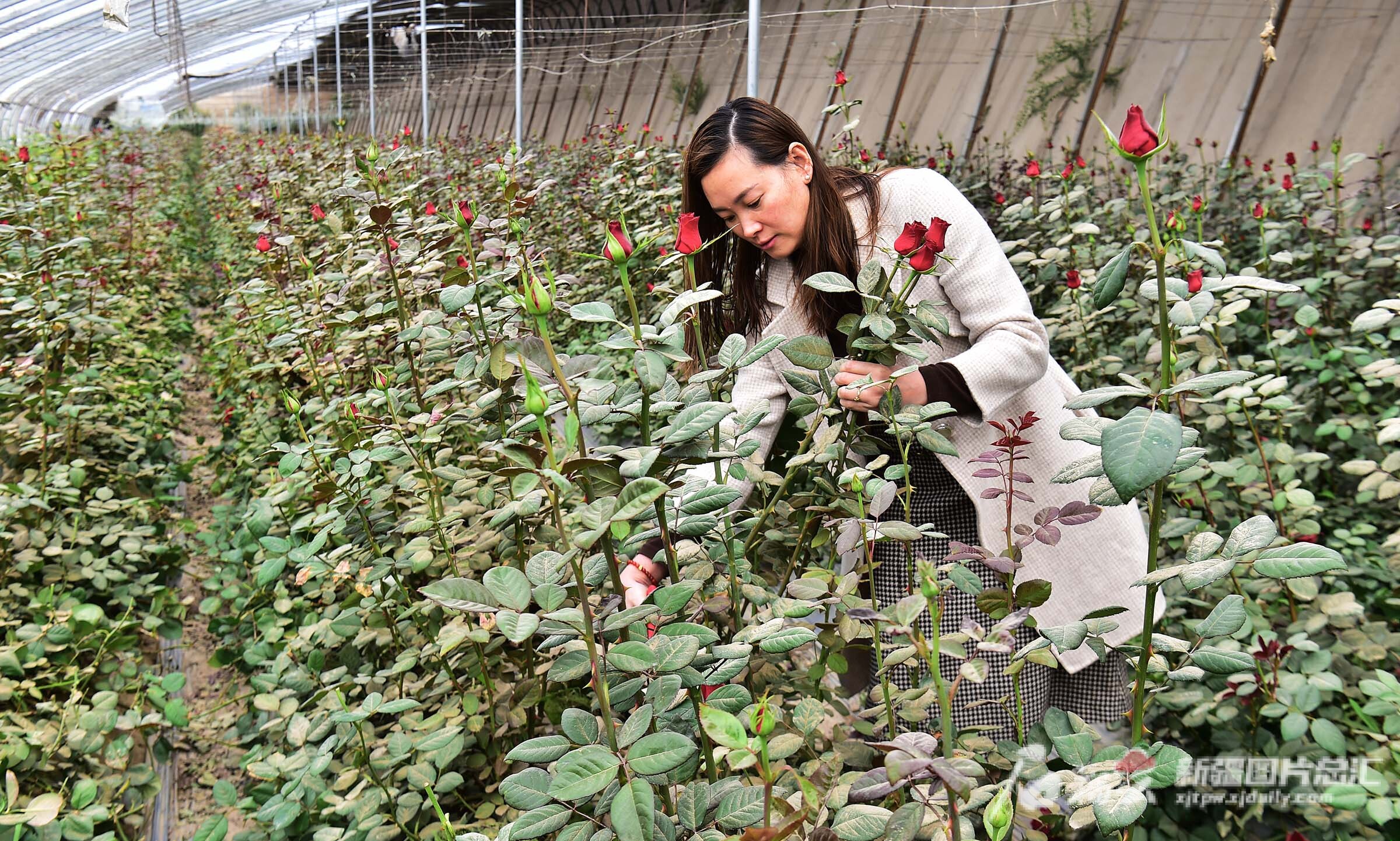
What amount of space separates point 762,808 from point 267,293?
308 centimetres

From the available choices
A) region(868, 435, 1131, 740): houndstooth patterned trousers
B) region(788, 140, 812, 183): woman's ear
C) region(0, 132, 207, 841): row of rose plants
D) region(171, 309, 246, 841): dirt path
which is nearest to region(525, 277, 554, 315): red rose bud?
region(788, 140, 812, 183): woman's ear

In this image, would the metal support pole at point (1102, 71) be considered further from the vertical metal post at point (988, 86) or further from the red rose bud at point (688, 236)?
the red rose bud at point (688, 236)

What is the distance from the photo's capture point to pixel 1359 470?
5.99 ft

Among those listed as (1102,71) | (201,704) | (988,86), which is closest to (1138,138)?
(201,704)

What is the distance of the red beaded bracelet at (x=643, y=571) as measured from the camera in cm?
108

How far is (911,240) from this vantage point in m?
1.13

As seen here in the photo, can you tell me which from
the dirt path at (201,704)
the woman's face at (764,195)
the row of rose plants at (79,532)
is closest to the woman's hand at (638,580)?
the woman's face at (764,195)

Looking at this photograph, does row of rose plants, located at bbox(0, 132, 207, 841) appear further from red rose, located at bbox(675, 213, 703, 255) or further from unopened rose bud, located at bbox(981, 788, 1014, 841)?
unopened rose bud, located at bbox(981, 788, 1014, 841)

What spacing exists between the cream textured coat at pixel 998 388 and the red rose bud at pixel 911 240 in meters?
0.35

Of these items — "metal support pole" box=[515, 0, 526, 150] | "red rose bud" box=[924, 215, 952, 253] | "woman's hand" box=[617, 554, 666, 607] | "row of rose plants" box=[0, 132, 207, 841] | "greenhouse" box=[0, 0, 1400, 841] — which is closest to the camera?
"greenhouse" box=[0, 0, 1400, 841]

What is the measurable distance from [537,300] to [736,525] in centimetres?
49

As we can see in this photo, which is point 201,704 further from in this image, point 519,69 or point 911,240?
point 519,69

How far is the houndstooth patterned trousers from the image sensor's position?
175 cm

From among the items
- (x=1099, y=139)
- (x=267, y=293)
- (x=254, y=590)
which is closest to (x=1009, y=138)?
(x=1099, y=139)
